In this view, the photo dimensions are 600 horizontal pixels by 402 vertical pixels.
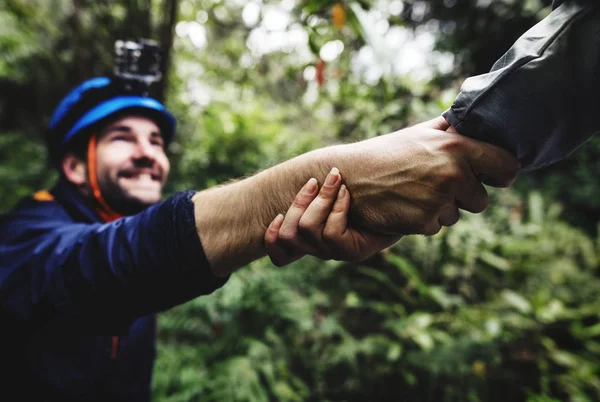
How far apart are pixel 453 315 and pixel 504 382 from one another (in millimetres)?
886

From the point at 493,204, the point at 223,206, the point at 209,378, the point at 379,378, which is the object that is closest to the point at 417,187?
the point at 223,206

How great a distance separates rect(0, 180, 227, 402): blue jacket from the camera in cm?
102

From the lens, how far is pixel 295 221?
0.98 m

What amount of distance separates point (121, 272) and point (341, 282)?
3.27 metres

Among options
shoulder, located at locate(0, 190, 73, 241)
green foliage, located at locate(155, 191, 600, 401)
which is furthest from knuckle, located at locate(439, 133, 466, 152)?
green foliage, located at locate(155, 191, 600, 401)

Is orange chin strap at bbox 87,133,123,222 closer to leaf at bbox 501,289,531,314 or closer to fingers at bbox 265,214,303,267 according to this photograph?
fingers at bbox 265,214,303,267

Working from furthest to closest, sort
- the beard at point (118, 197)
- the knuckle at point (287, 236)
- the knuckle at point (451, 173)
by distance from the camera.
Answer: the beard at point (118, 197)
the knuckle at point (287, 236)
the knuckle at point (451, 173)

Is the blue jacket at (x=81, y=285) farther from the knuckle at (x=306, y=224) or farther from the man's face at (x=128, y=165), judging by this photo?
the knuckle at (x=306, y=224)

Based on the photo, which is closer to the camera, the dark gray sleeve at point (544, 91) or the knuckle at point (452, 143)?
the dark gray sleeve at point (544, 91)

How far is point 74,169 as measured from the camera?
2.04 metres

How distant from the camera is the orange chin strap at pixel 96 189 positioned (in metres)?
1.95

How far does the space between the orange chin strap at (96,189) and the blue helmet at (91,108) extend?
0.15 meters

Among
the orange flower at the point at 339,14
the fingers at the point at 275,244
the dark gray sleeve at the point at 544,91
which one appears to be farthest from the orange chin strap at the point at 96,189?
the dark gray sleeve at the point at 544,91

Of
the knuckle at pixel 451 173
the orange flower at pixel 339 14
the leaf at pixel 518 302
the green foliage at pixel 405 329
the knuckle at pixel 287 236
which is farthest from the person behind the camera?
the leaf at pixel 518 302
